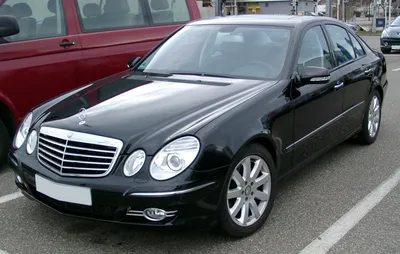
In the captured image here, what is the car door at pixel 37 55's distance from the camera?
4785 millimetres

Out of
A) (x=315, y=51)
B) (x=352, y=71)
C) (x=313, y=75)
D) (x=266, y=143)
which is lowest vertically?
(x=266, y=143)

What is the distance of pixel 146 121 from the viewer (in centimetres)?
315

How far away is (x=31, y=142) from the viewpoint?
344 centimetres

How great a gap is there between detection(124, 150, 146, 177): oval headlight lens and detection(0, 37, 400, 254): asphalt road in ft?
1.15

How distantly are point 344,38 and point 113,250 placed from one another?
3314 mm

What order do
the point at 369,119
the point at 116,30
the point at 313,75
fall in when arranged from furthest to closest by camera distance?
1. the point at 116,30
2. the point at 369,119
3. the point at 313,75

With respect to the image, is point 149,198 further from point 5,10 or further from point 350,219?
point 5,10

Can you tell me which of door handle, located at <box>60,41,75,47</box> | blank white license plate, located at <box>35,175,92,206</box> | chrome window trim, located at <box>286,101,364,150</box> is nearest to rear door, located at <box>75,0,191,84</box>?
door handle, located at <box>60,41,75,47</box>

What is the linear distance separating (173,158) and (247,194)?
690 mm

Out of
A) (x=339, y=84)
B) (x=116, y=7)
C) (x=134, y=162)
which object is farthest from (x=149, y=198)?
(x=116, y=7)

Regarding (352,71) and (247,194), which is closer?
(247,194)

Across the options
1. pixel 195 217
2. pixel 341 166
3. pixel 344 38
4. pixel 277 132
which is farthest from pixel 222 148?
pixel 344 38

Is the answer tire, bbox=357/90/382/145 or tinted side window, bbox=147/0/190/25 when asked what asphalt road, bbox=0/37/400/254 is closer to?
tire, bbox=357/90/382/145

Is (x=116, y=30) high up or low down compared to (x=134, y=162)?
up
